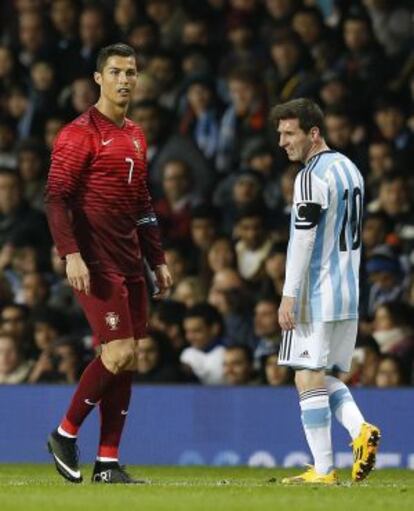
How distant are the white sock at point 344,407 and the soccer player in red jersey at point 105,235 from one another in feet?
3.41

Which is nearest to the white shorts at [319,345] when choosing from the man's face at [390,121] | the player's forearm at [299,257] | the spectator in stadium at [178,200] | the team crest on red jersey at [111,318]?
the player's forearm at [299,257]

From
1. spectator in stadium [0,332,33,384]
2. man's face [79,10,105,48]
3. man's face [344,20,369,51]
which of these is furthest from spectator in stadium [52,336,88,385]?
man's face [79,10,105,48]

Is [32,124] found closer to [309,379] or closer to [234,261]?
[234,261]

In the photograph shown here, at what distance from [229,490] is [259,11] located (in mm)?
8758

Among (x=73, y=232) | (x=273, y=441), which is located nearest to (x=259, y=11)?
(x=273, y=441)

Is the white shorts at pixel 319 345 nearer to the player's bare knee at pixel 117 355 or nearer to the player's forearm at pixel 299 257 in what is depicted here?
the player's forearm at pixel 299 257

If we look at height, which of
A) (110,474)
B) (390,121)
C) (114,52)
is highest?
(114,52)

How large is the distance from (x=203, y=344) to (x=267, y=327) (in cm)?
51

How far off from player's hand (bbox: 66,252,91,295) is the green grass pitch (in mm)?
1004

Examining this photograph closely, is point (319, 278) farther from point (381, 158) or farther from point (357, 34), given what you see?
point (357, 34)

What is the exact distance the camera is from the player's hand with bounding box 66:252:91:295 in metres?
9.42

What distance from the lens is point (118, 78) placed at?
31.9ft

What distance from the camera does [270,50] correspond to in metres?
16.7

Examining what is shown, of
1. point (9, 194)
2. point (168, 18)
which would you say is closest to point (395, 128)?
point (168, 18)
